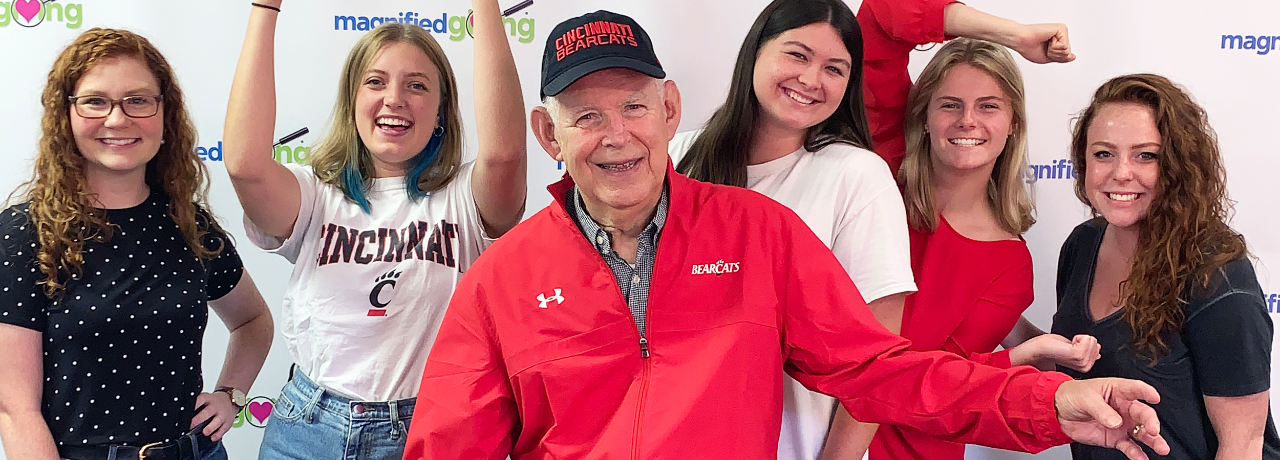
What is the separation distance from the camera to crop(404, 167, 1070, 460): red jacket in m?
1.31

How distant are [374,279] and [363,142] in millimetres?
317

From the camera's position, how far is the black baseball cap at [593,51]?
4.40 feet

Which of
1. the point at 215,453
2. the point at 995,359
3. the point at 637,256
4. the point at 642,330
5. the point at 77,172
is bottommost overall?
the point at 215,453

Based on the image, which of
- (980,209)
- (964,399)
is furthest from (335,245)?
(980,209)

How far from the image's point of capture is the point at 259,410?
267cm

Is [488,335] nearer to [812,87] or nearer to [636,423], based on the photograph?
[636,423]

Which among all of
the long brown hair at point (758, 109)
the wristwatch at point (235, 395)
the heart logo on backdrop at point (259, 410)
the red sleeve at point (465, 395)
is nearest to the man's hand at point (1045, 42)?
the long brown hair at point (758, 109)

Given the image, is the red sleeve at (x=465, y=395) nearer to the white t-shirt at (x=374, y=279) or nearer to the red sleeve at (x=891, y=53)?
the white t-shirt at (x=374, y=279)

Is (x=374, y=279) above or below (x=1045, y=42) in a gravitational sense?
below

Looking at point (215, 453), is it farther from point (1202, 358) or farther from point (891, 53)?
point (1202, 358)

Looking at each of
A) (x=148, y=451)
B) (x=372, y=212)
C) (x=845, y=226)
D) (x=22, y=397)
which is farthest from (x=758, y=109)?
(x=22, y=397)

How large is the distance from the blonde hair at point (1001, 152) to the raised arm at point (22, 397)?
1801 millimetres

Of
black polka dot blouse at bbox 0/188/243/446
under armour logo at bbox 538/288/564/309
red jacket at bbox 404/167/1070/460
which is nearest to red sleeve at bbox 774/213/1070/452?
red jacket at bbox 404/167/1070/460

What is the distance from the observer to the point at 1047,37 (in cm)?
189
